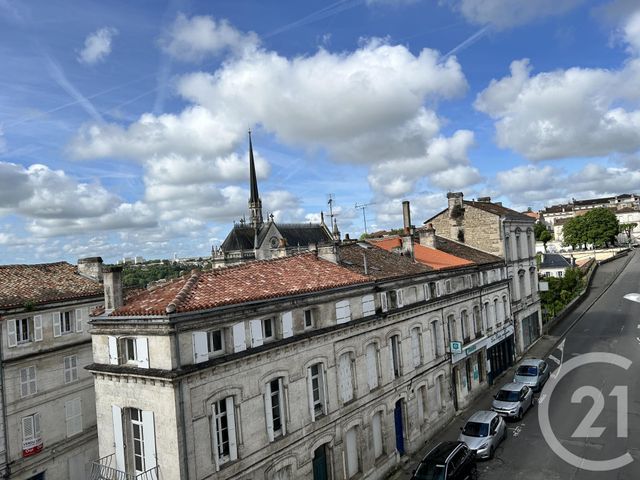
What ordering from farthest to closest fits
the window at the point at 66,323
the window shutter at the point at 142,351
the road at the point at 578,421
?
the window at the point at 66,323 < the road at the point at 578,421 < the window shutter at the point at 142,351

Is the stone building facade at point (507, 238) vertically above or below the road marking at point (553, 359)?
above

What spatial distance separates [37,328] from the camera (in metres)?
21.8

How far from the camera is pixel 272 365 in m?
15.5

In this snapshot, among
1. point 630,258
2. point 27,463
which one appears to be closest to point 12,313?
point 27,463

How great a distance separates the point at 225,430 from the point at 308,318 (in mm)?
4997

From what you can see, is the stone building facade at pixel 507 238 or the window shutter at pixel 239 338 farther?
the stone building facade at pixel 507 238

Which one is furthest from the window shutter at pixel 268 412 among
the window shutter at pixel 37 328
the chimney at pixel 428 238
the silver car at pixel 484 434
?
the chimney at pixel 428 238

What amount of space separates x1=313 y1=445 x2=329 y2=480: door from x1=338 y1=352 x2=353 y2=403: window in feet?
6.61

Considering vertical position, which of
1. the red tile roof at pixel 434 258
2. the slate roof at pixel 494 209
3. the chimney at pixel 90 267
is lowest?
the red tile roof at pixel 434 258

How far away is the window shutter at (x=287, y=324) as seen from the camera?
1603cm

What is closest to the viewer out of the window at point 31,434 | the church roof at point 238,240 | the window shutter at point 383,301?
the window at point 31,434

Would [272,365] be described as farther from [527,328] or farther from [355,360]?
[527,328]

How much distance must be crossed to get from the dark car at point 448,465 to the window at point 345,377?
366 centimetres

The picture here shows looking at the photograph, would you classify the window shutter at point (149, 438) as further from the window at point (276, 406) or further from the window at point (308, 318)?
the window at point (308, 318)
